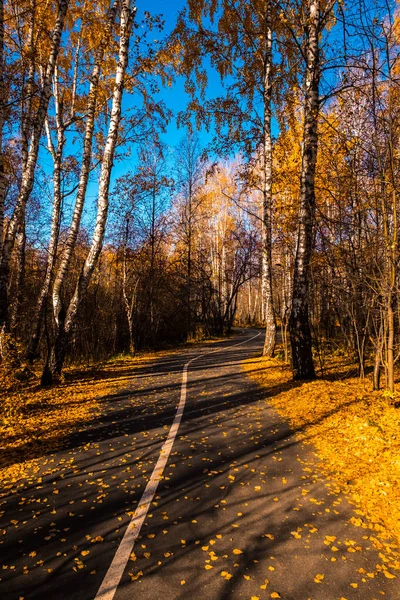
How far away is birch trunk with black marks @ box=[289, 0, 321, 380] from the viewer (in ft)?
31.9

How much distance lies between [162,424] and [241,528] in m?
3.46

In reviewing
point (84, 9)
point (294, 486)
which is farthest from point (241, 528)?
point (84, 9)

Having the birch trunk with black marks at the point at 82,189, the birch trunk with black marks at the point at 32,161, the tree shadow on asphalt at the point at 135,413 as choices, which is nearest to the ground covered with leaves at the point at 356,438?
the tree shadow on asphalt at the point at 135,413

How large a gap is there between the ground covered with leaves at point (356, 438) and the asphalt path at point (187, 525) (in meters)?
0.24

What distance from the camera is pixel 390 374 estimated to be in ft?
24.2

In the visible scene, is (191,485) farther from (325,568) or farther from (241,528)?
(325,568)

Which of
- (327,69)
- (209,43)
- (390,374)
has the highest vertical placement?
(209,43)

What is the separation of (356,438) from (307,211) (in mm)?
6226

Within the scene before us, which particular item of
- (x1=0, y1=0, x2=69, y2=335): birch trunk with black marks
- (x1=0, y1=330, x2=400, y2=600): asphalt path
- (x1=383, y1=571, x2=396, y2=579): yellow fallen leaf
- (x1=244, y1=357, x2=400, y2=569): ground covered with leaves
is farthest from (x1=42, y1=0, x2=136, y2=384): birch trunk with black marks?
(x1=383, y1=571, x2=396, y2=579): yellow fallen leaf

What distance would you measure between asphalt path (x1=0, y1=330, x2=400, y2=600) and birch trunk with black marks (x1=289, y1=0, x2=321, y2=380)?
3.95 meters

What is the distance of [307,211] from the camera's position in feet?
32.5

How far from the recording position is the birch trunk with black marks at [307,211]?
9.74 m

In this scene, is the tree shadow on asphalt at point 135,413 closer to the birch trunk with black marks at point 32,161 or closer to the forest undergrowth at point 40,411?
the forest undergrowth at point 40,411

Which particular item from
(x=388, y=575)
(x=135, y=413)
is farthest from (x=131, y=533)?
(x=135, y=413)
